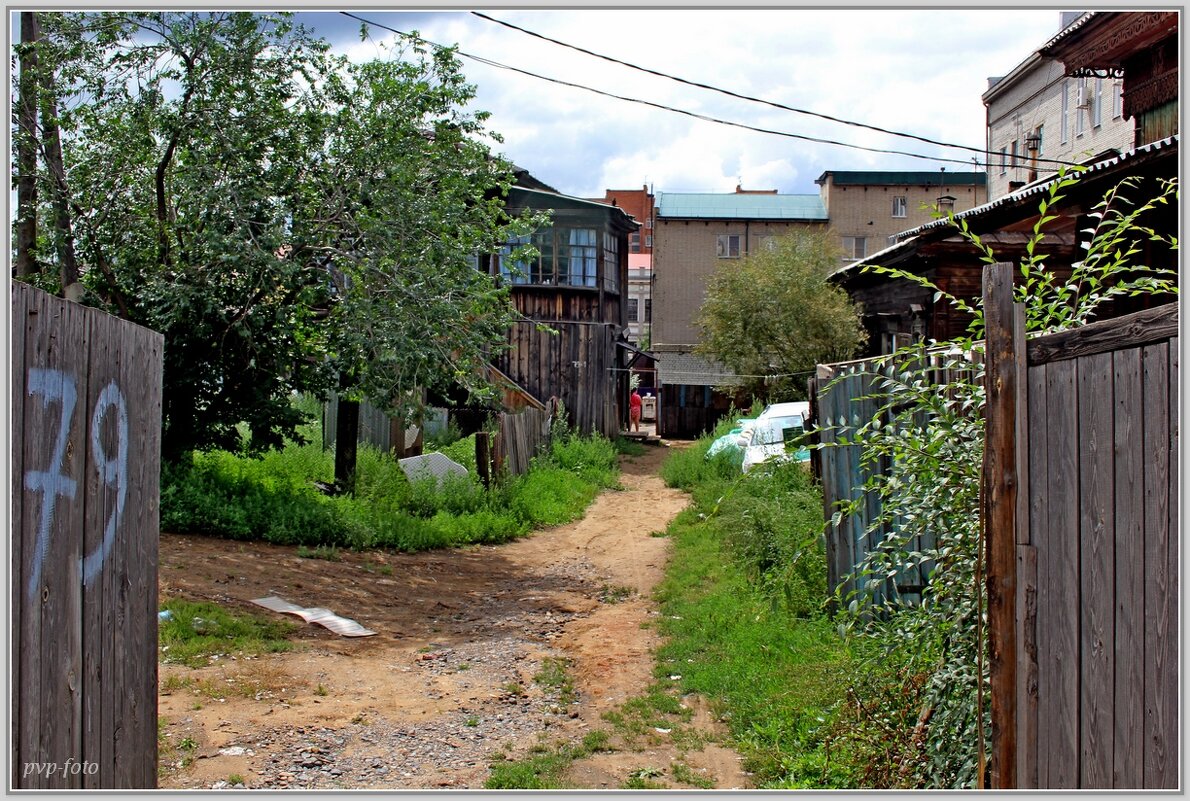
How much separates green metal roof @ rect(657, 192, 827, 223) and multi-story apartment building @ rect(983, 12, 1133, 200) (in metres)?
9.06

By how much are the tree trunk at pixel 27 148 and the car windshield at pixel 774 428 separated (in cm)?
1019

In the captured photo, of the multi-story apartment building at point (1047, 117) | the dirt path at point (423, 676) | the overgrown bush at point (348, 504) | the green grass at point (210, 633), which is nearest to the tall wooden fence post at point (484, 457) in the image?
the overgrown bush at point (348, 504)

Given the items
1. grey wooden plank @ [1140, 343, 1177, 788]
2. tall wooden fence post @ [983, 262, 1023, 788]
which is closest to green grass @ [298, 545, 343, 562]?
tall wooden fence post @ [983, 262, 1023, 788]

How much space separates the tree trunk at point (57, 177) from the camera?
10.6 meters

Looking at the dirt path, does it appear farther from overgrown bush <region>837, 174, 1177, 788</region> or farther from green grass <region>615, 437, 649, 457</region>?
green grass <region>615, 437, 649, 457</region>

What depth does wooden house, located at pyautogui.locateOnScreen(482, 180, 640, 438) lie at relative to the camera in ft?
81.6

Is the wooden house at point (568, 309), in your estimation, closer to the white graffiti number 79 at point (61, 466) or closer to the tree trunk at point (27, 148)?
the tree trunk at point (27, 148)

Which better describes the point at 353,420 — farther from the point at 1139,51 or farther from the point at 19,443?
the point at 1139,51

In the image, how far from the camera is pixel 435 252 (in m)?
11.2

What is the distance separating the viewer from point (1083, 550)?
2.96 metres

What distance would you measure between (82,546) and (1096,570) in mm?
3012

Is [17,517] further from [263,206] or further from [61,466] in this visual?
[263,206]

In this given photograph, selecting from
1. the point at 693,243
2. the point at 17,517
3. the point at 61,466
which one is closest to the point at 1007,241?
the point at 61,466

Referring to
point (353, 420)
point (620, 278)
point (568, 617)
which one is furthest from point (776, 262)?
point (568, 617)
